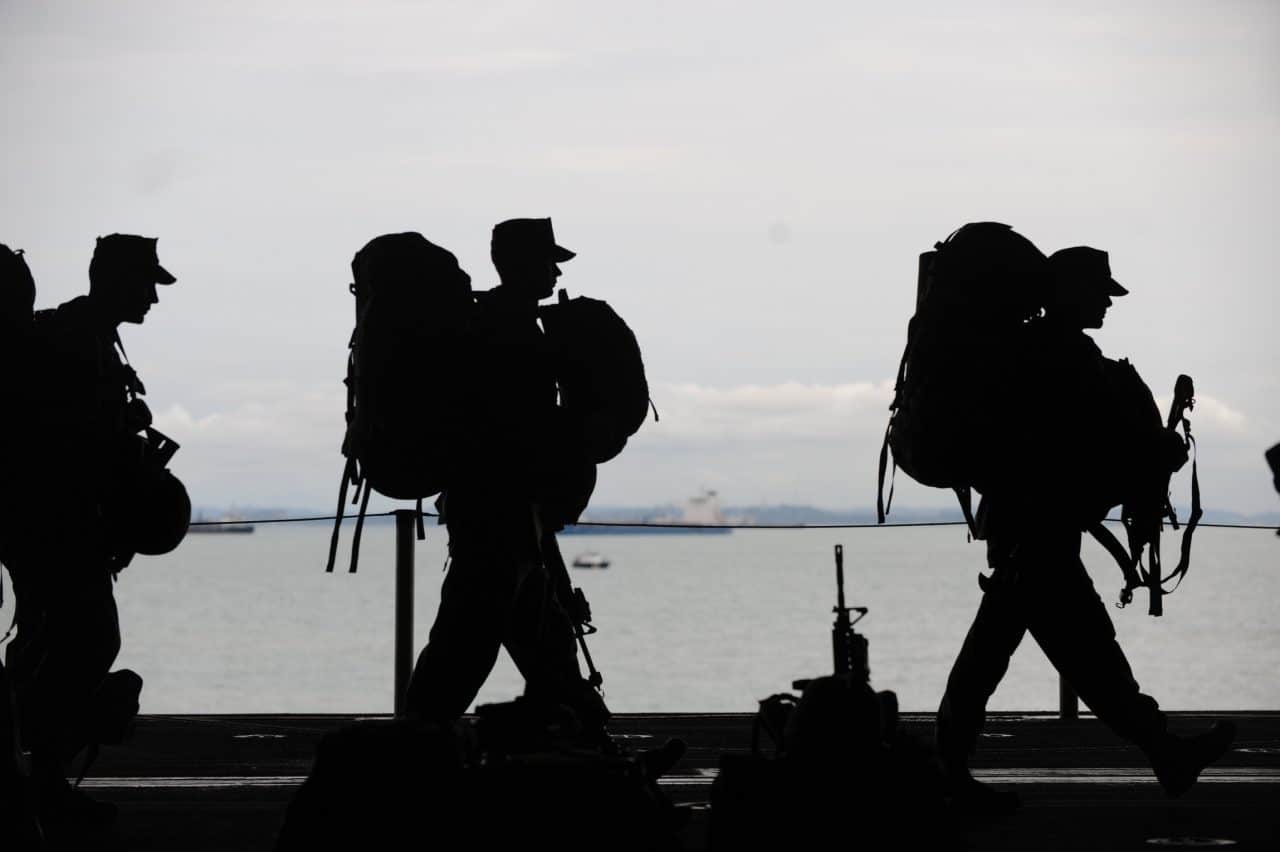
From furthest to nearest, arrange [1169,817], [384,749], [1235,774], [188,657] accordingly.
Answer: [188,657] → [1235,774] → [1169,817] → [384,749]

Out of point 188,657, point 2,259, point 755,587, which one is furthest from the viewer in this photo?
point 755,587

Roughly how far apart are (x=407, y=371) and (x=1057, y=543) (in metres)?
2.68

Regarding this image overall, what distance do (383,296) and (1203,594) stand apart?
429ft

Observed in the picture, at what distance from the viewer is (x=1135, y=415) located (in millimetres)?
8062

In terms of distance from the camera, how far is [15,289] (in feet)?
23.8

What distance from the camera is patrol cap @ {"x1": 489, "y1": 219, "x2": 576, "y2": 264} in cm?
769

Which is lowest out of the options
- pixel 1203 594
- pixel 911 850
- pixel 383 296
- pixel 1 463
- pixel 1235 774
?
pixel 1203 594

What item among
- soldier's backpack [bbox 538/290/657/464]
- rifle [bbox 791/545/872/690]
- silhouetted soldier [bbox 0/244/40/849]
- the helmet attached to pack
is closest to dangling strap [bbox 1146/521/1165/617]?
the helmet attached to pack

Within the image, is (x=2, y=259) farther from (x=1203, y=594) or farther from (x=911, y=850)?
(x=1203, y=594)

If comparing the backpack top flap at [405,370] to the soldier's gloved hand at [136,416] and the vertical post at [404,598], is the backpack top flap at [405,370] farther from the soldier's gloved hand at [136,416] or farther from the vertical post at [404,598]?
the vertical post at [404,598]

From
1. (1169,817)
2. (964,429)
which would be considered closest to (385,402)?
(964,429)

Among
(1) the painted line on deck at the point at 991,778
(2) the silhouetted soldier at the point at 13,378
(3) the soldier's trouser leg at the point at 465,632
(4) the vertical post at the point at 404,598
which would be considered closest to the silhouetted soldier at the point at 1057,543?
(1) the painted line on deck at the point at 991,778

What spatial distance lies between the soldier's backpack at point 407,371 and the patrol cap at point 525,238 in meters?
0.25

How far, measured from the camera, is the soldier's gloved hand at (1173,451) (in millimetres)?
8094
